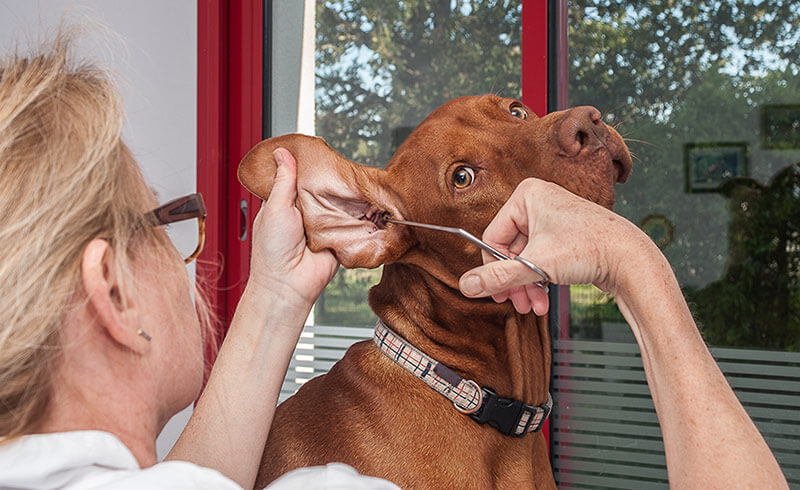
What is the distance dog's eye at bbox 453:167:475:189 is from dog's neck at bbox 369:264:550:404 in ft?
0.77

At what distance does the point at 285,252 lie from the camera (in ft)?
4.96

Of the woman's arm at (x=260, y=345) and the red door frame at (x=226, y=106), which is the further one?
the red door frame at (x=226, y=106)

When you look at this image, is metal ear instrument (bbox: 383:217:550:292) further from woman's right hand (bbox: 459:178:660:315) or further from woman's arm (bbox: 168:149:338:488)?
Answer: woman's arm (bbox: 168:149:338:488)

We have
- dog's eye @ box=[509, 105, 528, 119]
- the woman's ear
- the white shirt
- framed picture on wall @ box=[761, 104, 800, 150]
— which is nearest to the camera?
the white shirt

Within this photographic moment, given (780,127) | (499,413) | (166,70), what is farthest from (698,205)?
(166,70)

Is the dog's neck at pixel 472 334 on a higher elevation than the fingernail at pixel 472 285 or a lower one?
lower

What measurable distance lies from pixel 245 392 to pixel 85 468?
1.96ft

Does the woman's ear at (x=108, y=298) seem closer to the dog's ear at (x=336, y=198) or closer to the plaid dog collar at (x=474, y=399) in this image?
the dog's ear at (x=336, y=198)

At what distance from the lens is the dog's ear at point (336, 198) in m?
1.55

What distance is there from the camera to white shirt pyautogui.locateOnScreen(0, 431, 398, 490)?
790 mm

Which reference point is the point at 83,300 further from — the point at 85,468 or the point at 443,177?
the point at 443,177

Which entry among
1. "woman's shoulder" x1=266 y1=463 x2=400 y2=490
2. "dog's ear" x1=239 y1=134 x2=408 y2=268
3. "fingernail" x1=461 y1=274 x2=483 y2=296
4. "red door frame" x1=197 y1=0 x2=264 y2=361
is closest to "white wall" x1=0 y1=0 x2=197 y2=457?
"red door frame" x1=197 y1=0 x2=264 y2=361

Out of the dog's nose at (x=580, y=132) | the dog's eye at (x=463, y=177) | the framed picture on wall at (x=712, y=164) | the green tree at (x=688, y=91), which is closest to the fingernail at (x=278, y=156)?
the dog's eye at (x=463, y=177)

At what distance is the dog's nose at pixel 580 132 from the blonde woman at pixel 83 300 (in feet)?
2.51
